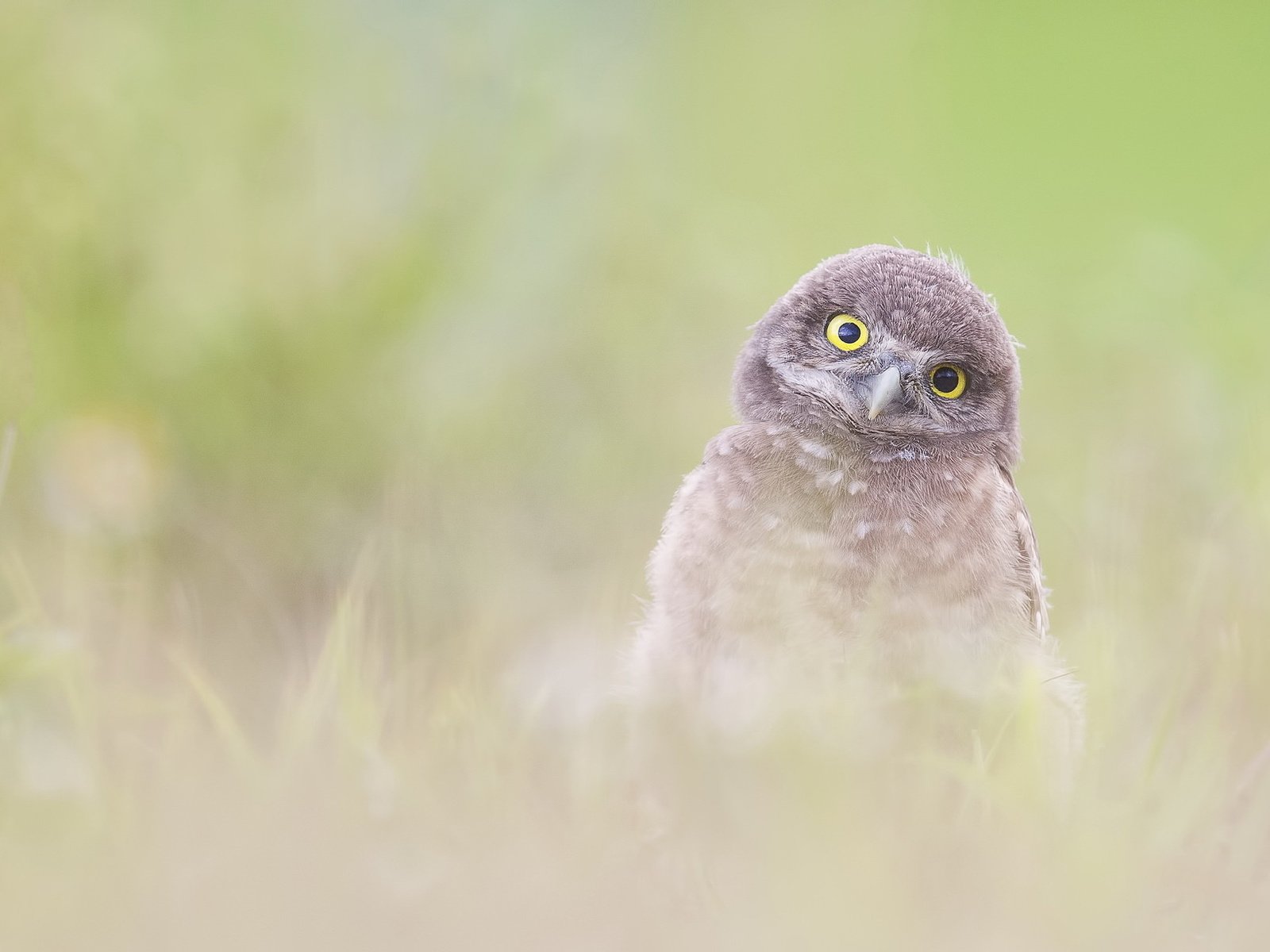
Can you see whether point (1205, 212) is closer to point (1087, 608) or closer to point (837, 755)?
point (1087, 608)

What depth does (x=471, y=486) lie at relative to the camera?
183 inches

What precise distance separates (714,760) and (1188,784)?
89cm

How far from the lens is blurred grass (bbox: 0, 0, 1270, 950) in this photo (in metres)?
2.06

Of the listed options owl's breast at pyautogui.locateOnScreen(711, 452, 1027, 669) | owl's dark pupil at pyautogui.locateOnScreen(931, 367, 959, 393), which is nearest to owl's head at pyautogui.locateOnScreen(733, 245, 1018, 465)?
owl's dark pupil at pyautogui.locateOnScreen(931, 367, 959, 393)

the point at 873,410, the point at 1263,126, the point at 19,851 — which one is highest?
the point at 1263,126

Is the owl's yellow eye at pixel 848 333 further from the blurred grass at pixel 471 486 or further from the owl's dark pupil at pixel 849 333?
the blurred grass at pixel 471 486

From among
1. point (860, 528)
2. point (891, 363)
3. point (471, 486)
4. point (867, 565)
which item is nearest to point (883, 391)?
point (891, 363)

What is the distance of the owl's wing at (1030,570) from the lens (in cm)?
357

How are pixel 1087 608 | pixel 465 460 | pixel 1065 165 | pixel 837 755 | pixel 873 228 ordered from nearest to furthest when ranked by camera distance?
pixel 837 755 → pixel 1087 608 → pixel 465 460 → pixel 873 228 → pixel 1065 165

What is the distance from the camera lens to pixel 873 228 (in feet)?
22.3

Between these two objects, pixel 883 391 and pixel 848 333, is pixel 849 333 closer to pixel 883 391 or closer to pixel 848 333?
pixel 848 333

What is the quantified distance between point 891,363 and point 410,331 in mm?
1994

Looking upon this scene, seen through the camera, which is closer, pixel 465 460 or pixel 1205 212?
pixel 465 460

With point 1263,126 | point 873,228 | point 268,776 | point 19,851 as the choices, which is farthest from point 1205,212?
point 19,851
